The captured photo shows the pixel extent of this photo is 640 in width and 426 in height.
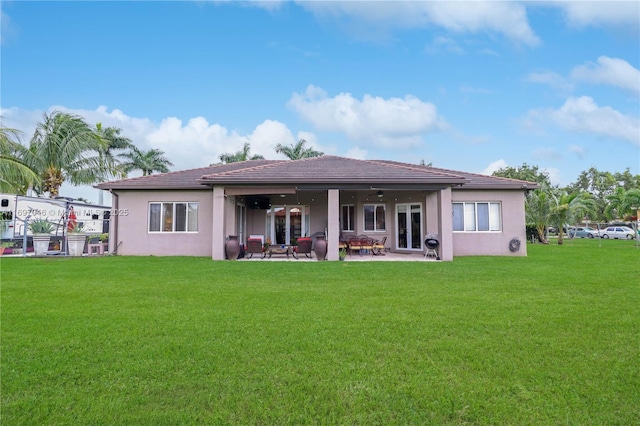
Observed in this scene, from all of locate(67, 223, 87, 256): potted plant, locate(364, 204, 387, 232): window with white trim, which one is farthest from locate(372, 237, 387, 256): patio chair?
locate(67, 223, 87, 256): potted plant

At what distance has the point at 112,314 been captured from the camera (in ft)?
19.2

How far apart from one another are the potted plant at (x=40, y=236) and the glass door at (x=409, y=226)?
16.4 m

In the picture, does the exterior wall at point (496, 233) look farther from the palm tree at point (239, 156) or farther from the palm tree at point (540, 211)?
the palm tree at point (239, 156)

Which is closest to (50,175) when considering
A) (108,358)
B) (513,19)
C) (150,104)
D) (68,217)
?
(68,217)

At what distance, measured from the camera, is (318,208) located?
18.2 metres

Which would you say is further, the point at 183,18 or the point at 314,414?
the point at 183,18

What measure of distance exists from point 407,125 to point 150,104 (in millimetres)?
17859

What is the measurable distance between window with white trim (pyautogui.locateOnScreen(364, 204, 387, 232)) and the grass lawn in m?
10.1

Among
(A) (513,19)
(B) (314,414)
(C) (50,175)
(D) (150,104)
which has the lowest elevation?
(B) (314,414)

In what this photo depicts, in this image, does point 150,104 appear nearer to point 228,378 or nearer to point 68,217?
point 68,217

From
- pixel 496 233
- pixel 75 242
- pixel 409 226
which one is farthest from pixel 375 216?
pixel 75 242

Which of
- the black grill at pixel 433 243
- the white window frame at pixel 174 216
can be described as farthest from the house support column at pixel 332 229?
the white window frame at pixel 174 216

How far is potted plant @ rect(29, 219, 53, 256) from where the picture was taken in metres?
15.7

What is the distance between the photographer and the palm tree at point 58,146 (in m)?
20.7
